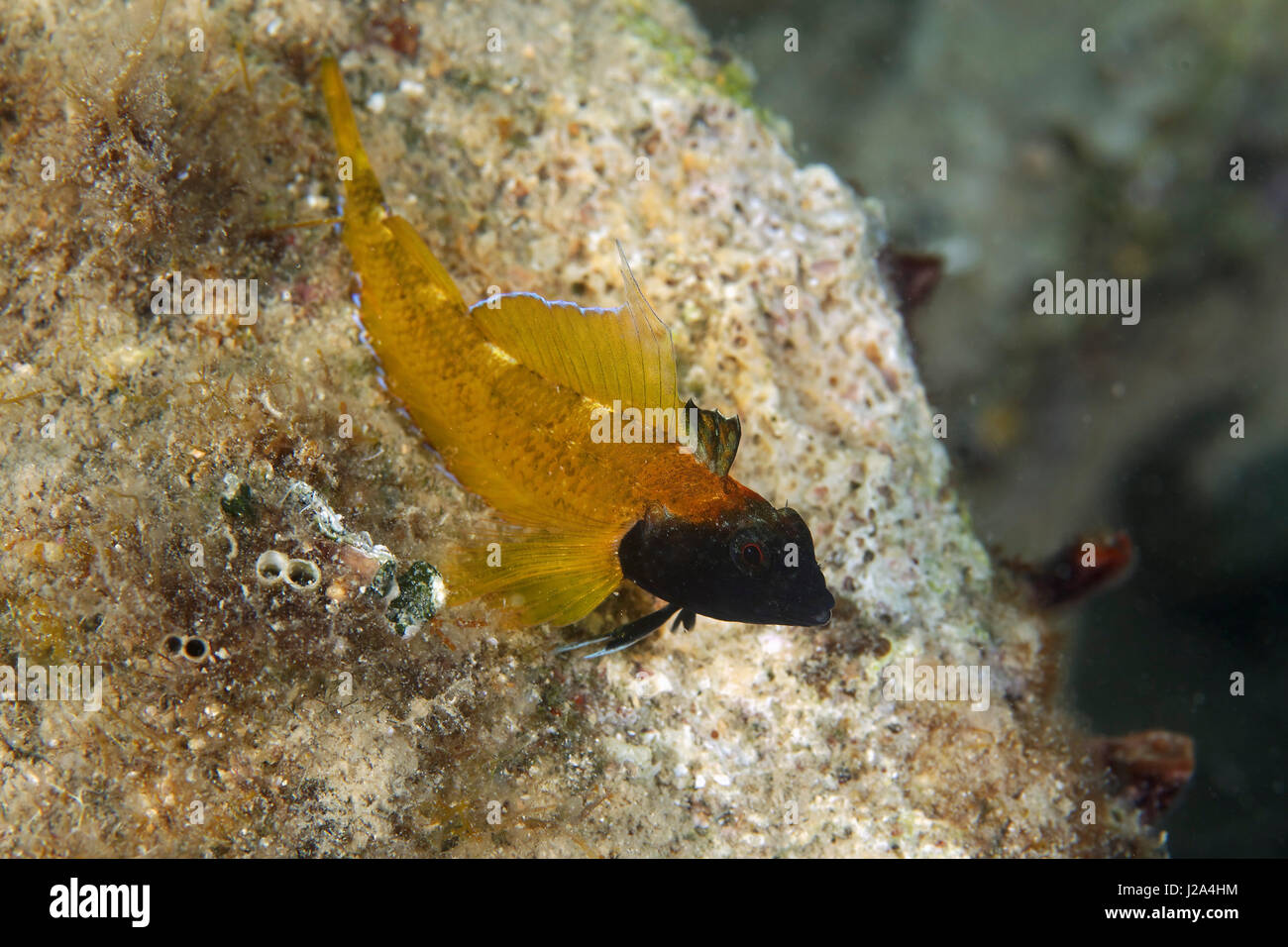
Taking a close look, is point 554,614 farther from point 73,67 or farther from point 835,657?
point 73,67

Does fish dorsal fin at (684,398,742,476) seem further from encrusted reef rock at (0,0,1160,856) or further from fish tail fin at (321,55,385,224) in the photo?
fish tail fin at (321,55,385,224)

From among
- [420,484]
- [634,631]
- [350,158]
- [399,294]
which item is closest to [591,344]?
[399,294]

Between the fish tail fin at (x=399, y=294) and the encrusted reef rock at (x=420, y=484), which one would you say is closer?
the encrusted reef rock at (x=420, y=484)

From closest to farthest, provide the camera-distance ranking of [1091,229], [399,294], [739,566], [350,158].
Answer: [739,566], [399,294], [350,158], [1091,229]

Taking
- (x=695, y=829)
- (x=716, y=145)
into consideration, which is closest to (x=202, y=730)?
(x=695, y=829)

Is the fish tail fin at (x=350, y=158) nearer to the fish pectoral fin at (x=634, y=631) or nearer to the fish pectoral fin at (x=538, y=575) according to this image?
the fish pectoral fin at (x=538, y=575)

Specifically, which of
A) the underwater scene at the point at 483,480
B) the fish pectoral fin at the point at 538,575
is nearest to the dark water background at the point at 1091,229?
the underwater scene at the point at 483,480

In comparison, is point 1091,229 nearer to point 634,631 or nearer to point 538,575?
point 634,631

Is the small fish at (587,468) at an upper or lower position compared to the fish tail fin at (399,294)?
lower

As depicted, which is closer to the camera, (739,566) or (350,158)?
(739,566)
